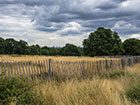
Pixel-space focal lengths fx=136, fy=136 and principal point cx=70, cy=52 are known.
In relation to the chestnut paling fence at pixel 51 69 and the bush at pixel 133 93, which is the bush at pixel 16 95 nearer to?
the chestnut paling fence at pixel 51 69

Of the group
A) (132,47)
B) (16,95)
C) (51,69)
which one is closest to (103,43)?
(132,47)

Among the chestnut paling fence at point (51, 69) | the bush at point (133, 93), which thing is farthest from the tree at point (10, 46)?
the bush at point (133, 93)

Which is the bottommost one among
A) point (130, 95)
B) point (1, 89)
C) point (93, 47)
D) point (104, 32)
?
point (130, 95)

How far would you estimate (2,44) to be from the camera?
5397 centimetres

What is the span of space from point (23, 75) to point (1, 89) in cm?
250

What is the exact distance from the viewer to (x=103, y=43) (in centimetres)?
3797

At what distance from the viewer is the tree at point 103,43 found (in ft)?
122

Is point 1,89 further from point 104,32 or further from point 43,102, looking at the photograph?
point 104,32

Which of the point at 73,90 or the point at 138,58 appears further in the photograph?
the point at 138,58

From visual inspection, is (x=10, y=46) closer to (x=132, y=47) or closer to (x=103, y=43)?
(x=103, y=43)

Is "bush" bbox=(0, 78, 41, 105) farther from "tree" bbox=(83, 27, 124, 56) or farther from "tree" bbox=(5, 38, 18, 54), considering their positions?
"tree" bbox=(5, 38, 18, 54)

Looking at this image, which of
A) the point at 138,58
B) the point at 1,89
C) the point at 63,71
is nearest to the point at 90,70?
the point at 63,71

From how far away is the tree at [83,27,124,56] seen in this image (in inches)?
1469

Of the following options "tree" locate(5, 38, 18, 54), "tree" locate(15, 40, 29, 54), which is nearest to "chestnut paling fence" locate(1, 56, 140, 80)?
"tree" locate(15, 40, 29, 54)
